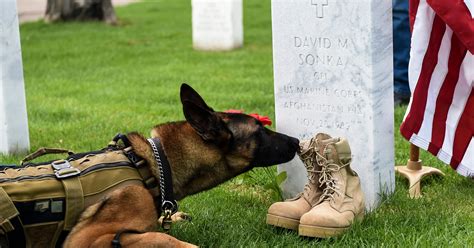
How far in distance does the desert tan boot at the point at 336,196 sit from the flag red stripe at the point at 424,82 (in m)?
0.77

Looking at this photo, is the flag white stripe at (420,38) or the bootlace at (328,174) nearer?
the bootlace at (328,174)

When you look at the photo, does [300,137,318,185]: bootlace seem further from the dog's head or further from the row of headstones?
the row of headstones

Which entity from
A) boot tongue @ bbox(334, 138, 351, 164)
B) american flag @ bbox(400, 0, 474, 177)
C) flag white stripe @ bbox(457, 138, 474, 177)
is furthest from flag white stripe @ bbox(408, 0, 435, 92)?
boot tongue @ bbox(334, 138, 351, 164)

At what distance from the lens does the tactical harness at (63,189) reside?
329 centimetres

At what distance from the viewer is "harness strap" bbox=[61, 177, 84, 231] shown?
336 cm

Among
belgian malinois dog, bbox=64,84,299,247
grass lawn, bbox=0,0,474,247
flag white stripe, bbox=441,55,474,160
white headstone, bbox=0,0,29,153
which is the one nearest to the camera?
belgian malinois dog, bbox=64,84,299,247

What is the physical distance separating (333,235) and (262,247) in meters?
0.36

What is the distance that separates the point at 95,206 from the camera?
3.38 m

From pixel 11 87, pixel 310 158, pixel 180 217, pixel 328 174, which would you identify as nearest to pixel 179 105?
pixel 11 87

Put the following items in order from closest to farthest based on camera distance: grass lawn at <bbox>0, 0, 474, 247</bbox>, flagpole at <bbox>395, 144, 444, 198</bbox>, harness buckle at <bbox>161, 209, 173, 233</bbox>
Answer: harness buckle at <bbox>161, 209, 173, 233</bbox> → grass lawn at <bbox>0, 0, 474, 247</bbox> → flagpole at <bbox>395, 144, 444, 198</bbox>

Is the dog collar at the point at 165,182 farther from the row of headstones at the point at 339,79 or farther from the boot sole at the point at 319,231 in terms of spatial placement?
the row of headstones at the point at 339,79

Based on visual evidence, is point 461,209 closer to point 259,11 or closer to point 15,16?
point 15,16

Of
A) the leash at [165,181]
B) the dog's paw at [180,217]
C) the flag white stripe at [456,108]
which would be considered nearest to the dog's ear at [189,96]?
the leash at [165,181]

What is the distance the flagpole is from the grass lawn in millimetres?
56
